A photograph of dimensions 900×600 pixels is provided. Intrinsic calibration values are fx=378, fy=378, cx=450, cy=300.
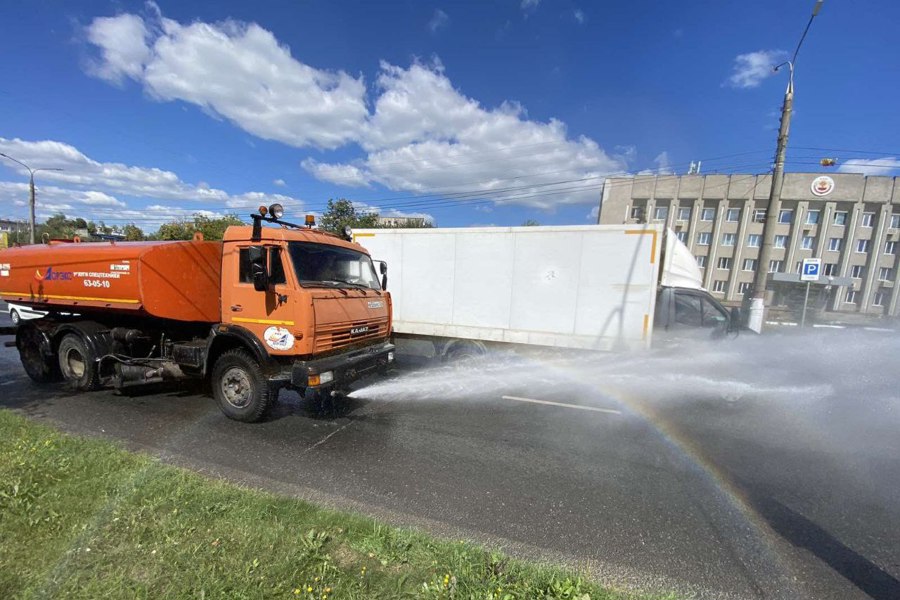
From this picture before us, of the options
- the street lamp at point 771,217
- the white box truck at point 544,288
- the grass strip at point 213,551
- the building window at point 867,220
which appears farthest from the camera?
the building window at point 867,220

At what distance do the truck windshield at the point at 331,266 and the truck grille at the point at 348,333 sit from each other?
61cm

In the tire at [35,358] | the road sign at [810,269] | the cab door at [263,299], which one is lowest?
the tire at [35,358]

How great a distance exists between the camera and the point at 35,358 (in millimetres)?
7059

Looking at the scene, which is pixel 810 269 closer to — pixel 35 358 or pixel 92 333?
pixel 92 333

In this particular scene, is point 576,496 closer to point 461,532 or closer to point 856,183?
point 461,532

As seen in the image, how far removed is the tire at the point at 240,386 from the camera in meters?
5.16

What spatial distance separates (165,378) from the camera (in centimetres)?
607

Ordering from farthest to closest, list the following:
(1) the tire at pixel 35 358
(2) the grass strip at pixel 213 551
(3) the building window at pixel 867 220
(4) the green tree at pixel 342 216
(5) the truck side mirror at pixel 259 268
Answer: (3) the building window at pixel 867 220 < (4) the green tree at pixel 342 216 < (1) the tire at pixel 35 358 < (5) the truck side mirror at pixel 259 268 < (2) the grass strip at pixel 213 551

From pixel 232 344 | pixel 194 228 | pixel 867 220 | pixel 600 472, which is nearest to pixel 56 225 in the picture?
pixel 194 228

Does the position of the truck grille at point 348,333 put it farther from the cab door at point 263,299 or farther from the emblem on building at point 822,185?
the emblem on building at point 822,185

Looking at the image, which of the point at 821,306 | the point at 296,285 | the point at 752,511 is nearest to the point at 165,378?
the point at 296,285

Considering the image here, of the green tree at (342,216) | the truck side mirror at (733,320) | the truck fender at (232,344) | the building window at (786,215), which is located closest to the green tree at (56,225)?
the green tree at (342,216)

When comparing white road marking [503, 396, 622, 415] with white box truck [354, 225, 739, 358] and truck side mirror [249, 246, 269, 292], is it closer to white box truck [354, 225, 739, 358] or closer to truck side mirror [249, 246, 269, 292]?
white box truck [354, 225, 739, 358]

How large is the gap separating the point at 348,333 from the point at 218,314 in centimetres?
236
